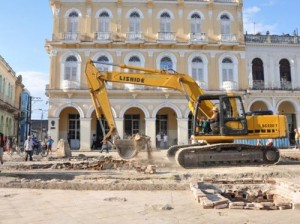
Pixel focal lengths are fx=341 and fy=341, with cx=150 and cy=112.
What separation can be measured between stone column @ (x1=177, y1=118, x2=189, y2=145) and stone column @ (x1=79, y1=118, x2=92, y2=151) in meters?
7.17

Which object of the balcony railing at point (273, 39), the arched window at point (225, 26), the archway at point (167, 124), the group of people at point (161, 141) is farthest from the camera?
the balcony railing at point (273, 39)

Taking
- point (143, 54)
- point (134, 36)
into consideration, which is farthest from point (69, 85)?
point (134, 36)

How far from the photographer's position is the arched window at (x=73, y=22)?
28.2m

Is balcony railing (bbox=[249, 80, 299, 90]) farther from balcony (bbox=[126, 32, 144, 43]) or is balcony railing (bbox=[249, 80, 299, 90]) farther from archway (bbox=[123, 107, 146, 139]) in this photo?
balcony (bbox=[126, 32, 144, 43])

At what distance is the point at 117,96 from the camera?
89.2 ft

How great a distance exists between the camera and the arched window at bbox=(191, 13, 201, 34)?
29.0 metres

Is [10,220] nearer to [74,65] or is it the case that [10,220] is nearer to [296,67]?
[74,65]

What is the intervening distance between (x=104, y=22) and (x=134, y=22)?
250 centimetres

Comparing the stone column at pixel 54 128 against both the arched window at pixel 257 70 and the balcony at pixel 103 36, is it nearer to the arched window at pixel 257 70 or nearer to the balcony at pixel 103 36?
the balcony at pixel 103 36

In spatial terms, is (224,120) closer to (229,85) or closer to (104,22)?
(229,85)

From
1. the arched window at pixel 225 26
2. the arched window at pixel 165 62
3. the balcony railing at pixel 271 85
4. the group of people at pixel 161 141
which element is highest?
the arched window at pixel 225 26

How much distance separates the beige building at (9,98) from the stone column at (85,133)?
12.0 m

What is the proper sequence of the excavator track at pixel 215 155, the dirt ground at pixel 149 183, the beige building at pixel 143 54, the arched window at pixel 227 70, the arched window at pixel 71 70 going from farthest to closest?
the arched window at pixel 227 70
the arched window at pixel 71 70
the beige building at pixel 143 54
the excavator track at pixel 215 155
the dirt ground at pixel 149 183

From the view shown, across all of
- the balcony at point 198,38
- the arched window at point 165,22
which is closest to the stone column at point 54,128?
the arched window at point 165,22
